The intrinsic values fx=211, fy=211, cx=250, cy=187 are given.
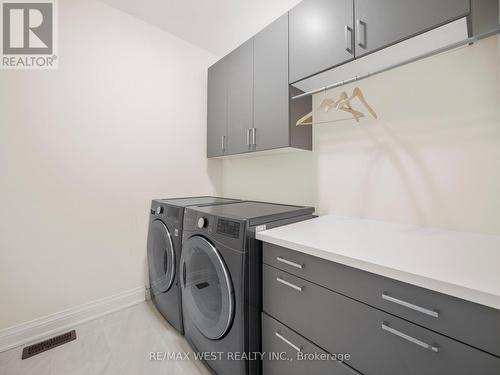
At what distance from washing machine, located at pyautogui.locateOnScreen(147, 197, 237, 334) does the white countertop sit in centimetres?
82

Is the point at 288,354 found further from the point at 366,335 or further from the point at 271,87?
the point at 271,87

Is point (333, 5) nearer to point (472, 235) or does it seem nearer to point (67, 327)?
point (472, 235)

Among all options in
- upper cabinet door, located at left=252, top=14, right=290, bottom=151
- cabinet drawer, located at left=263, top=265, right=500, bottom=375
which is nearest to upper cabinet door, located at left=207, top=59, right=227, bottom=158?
upper cabinet door, located at left=252, top=14, right=290, bottom=151

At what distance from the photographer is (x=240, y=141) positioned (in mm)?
1892

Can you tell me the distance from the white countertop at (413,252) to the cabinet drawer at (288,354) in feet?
1.37

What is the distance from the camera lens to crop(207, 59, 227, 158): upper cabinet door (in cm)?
209

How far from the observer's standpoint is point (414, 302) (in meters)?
0.66

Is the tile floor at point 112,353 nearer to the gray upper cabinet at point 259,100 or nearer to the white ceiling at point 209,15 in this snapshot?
the gray upper cabinet at point 259,100

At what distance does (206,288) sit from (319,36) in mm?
1700

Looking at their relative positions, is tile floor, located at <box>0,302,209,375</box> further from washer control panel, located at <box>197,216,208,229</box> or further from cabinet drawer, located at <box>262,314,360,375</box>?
washer control panel, located at <box>197,216,208,229</box>

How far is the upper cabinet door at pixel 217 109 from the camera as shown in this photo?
82.4 inches

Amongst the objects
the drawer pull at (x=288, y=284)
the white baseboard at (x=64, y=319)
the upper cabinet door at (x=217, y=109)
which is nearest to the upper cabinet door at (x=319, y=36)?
the upper cabinet door at (x=217, y=109)

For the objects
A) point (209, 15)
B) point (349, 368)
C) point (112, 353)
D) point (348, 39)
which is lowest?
point (112, 353)

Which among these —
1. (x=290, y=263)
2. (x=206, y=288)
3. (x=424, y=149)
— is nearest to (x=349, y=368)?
(x=290, y=263)
